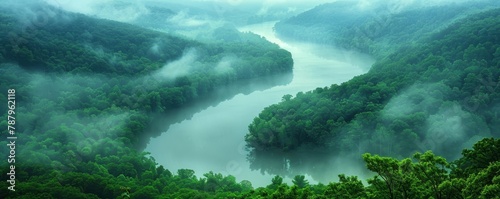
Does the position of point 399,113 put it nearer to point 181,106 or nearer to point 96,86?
point 181,106

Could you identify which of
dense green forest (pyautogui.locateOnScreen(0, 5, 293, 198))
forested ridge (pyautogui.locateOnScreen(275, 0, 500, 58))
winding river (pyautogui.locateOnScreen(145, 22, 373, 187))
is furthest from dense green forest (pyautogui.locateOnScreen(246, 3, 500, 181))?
forested ridge (pyautogui.locateOnScreen(275, 0, 500, 58))

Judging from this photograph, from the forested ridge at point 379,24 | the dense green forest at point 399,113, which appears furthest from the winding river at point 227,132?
the forested ridge at point 379,24

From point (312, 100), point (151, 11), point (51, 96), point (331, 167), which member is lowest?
point (331, 167)

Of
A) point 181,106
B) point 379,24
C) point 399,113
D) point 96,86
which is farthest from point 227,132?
point 379,24

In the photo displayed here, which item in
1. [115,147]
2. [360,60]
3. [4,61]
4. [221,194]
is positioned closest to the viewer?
[221,194]

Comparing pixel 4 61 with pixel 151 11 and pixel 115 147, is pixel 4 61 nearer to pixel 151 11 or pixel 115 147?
pixel 115 147

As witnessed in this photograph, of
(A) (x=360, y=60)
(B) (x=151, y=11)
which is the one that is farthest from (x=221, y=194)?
(B) (x=151, y=11)

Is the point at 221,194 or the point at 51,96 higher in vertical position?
the point at 51,96
